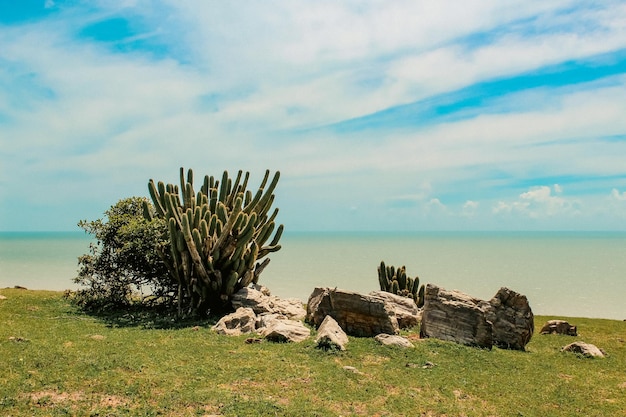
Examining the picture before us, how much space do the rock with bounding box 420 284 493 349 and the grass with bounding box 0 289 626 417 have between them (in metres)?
0.70

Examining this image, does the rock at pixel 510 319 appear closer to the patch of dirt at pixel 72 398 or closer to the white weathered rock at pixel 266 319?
the white weathered rock at pixel 266 319

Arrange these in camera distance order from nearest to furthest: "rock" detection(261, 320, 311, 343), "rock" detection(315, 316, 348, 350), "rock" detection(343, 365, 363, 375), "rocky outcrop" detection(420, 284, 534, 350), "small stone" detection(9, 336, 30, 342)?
1. "rock" detection(343, 365, 363, 375)
2. "small stone" detection(9, 336, 30, 342)
3. "rock" detection(315, 316, 348, 350)
4. "rock" detection(261, 320, 311, 343)
5. "rocky outcrop" detection(420, 284, 534, 350)

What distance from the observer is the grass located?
396 inches

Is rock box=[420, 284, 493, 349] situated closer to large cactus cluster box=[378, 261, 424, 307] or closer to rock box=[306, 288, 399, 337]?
rock box=[306, 288, 399, 337]

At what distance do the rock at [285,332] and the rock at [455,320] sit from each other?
176 inches

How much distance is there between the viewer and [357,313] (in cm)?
1711

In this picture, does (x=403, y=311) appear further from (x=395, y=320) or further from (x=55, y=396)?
(x=55, y=396)

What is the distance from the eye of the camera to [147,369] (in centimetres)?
1198

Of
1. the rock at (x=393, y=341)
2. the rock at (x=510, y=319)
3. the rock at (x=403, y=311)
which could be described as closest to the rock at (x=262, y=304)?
the rock at (x=403, y=311)

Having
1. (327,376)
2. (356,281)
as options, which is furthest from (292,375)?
(356,281)

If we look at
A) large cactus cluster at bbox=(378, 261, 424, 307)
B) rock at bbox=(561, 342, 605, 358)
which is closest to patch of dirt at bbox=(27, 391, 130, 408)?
rock at bbox=(561, 342, 605, 358)

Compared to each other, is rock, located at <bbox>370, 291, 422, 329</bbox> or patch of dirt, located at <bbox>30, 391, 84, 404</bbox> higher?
rock, located at <bbox>370, 291, 422, 329</bbox>

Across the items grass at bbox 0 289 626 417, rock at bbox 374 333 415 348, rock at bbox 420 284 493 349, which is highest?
rock at bbox 420 284 493 349

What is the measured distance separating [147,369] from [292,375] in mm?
3616
